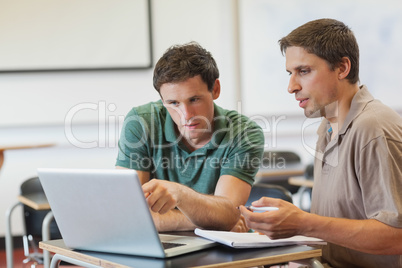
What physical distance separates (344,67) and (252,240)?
613mm

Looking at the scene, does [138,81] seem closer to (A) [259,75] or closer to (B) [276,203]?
(A) [259,75]

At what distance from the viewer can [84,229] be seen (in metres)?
1.49

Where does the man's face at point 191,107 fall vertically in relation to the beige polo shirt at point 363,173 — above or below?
above

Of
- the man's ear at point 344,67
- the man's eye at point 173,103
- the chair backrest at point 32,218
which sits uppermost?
the man's ear at point 344,67

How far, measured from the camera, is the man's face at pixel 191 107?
206 centimetres

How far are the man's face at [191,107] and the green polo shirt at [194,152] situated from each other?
5 cm

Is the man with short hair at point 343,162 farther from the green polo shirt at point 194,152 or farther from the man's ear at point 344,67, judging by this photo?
the green polo shirt at point 194,152

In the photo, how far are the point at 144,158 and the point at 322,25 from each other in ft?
2.72

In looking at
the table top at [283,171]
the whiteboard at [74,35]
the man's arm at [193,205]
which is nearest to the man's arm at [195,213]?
the man's arm at [193,205]

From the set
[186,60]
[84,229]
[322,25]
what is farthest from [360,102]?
[84,229]

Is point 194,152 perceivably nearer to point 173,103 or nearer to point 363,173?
point 173,103

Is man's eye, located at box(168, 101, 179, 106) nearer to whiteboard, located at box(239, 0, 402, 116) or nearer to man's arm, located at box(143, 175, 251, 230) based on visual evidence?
man's arm, located at box(143, 175, 251, 230)

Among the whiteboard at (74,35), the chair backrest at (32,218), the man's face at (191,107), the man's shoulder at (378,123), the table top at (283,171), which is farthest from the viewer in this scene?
the whiteboard at (74,35)

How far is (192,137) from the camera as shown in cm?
212
